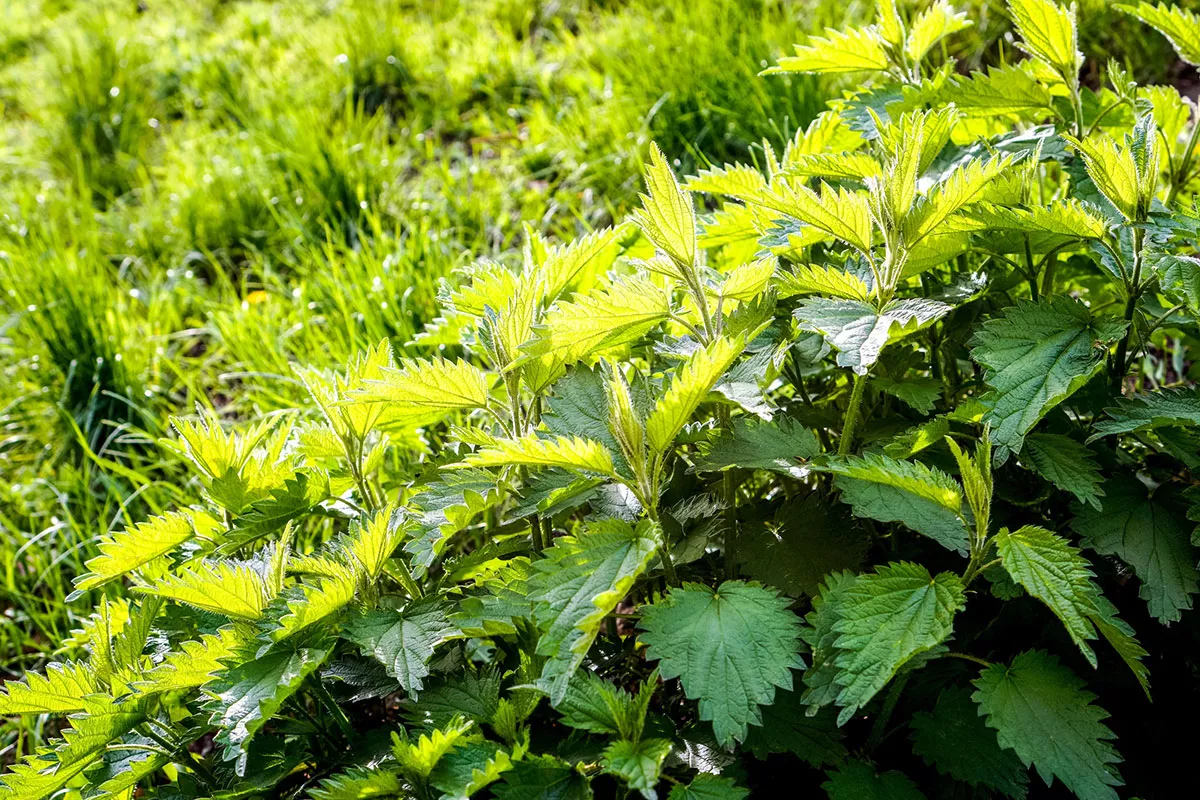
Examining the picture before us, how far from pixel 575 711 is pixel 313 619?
36 centimetres

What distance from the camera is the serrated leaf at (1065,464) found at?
1348mm

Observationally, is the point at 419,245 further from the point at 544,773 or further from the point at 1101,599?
the point at 1101,599

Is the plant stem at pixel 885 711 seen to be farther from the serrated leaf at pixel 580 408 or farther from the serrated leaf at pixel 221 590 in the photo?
the serrated leaf at pixel 221 590

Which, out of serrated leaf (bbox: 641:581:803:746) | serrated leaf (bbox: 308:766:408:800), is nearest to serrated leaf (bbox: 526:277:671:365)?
serrated leaf (bbox: 641:581:803:746)

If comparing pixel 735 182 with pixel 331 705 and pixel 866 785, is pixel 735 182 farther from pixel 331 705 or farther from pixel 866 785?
pixel 331 705

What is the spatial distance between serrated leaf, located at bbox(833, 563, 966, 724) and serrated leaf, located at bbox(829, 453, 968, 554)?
62 mm

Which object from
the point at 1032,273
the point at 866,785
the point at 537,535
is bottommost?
the point at 866,785

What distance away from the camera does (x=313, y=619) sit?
133 centimetres

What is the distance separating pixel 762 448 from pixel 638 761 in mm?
442

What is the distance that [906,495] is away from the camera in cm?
134

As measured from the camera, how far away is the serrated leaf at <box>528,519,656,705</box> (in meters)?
1.16

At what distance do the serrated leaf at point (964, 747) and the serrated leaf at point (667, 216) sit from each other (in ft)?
2.29

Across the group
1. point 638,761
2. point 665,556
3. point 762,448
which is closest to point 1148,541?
point 762,448

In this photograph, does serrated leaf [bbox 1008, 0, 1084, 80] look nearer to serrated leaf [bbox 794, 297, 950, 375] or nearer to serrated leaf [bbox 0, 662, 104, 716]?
serrated leaf [bbox 794, 297, 950, 375]
